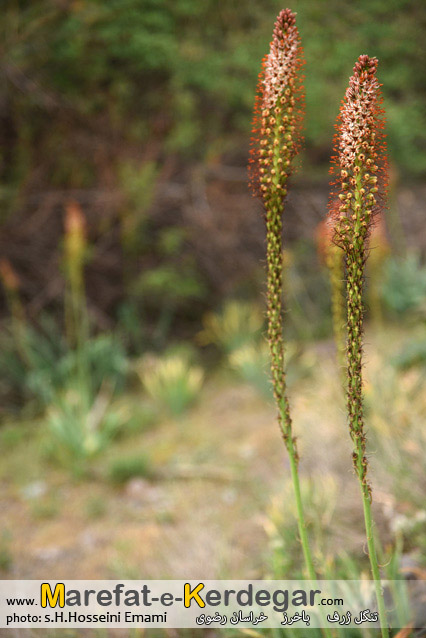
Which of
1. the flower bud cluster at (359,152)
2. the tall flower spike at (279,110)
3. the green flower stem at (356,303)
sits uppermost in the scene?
the tall flower spike at (279,110)

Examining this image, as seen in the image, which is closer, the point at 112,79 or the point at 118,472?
the point at 118,472

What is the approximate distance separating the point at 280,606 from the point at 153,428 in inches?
142

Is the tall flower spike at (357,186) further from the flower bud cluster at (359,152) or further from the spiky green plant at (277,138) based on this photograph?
the spiky green plant at (277,138)

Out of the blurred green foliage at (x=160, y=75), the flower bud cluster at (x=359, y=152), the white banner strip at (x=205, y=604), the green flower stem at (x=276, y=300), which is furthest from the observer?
the blurred green foliage at (x=160, y=75)

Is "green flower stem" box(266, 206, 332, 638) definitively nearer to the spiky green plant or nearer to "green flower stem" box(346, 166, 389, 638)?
Result: the spiky green plant

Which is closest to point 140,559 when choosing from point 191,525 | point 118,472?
point 191,525

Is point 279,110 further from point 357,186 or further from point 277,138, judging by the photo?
point 357,186

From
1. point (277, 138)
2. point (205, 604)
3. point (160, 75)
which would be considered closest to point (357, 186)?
point (277, 138)

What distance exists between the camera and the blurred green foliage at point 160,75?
288 inches

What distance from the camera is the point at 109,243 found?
7.70 meters

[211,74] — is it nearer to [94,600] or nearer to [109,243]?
[109,243]

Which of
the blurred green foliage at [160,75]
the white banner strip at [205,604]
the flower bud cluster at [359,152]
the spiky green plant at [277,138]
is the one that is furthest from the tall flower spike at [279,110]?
the blurred green foliage at [160,75]

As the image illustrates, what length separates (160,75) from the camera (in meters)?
8.90

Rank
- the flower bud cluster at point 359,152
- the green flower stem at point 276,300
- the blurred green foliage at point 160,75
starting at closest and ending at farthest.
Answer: the flower bud cluster at point 359,152
the green flower stem at point 276,300
the blurred green foliage at point 160,75
